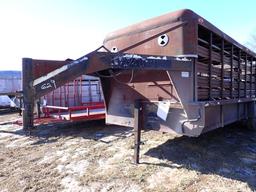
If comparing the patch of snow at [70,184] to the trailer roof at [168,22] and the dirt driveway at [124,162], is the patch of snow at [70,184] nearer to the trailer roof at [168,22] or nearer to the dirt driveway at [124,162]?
the dirt driveway at [124,162]

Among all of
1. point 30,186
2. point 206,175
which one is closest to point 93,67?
point 30,186

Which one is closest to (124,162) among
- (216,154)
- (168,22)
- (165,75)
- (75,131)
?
(165,75)

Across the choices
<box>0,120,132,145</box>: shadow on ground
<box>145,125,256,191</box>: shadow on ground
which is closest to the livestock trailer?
<box>145,125,256,191</box>: shadow on ground

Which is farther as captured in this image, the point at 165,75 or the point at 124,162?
the point at 124,162

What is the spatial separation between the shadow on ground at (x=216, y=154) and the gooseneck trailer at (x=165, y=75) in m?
0.61

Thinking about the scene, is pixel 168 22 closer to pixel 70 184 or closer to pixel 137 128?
pixel 137 128

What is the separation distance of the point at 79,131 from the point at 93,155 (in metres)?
2.46

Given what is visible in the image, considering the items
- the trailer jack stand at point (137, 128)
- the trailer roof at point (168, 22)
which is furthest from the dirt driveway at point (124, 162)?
the trailer roof at point (168, 22)

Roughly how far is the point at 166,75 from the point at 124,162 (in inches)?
62.3

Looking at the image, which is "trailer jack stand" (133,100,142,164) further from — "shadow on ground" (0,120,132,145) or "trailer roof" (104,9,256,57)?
"shadow on ground" (0,120,132,145)

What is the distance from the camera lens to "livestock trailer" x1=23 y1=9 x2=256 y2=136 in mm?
3533

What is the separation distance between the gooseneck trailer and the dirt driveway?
0.62 meters

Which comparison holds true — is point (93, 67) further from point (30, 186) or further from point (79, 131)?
point (79, 131)

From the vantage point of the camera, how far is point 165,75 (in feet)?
14.5
